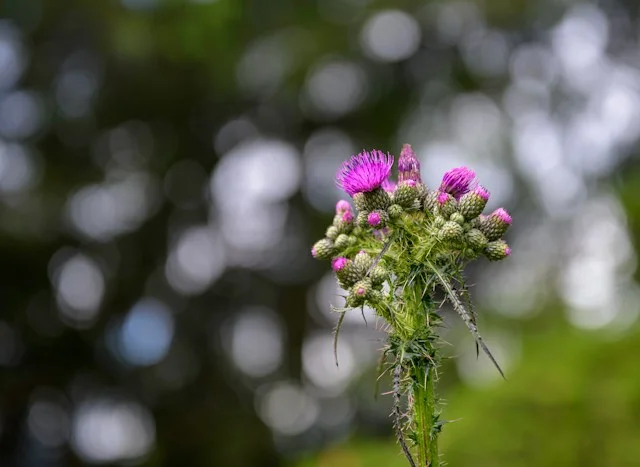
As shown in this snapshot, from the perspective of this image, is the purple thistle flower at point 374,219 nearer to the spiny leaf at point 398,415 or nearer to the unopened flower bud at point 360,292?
the unopened flower bud at point 360,292

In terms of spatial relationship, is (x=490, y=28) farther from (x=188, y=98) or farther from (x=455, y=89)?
(x=188, y=98)

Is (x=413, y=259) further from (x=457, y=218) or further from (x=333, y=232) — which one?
(x=333, y=232)

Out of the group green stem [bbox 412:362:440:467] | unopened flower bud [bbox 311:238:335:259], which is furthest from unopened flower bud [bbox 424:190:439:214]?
green stem [bbox 412:362:440:467]

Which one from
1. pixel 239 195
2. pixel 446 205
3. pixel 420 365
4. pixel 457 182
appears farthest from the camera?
pixel 239 195

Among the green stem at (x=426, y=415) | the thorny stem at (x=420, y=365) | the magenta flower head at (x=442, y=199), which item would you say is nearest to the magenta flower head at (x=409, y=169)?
the magenta flower head at (x=442, y=199)

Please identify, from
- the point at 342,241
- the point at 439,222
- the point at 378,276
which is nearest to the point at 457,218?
the point at 439,222
